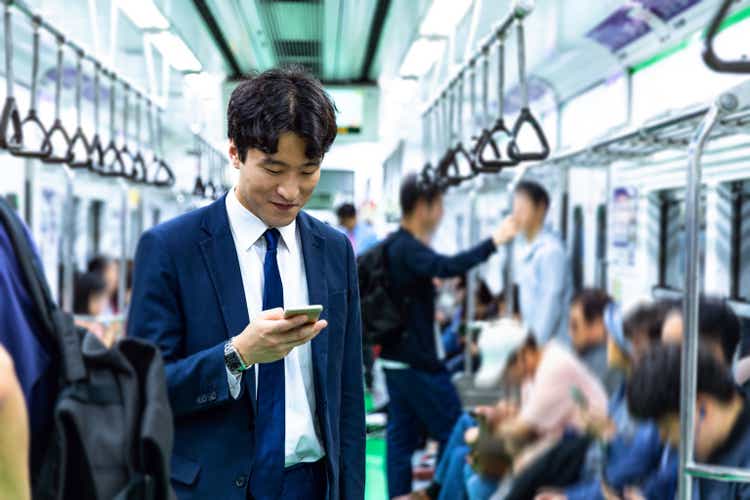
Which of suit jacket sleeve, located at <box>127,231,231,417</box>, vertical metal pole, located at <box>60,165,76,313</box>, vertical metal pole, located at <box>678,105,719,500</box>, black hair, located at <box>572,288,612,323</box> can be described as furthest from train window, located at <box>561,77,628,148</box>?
suit jacket sleeve, located at <box>127,231,231,417</box>

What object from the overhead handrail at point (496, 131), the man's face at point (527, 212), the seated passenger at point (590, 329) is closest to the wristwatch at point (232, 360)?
the overhead handrail at point (496, 131)

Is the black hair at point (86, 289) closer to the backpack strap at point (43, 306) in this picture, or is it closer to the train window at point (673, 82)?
the train window at point (673, 82)

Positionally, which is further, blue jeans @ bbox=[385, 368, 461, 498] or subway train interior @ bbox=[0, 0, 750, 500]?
blue jeans @ bbox=[385, 368, 461, 498]

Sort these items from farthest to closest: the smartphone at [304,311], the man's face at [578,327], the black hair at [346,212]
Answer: the black hair at [346,212] < the man's face at [578,327] < the smartphone at [304,311]

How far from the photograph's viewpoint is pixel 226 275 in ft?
5.95

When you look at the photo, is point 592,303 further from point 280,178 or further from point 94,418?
point 94,418

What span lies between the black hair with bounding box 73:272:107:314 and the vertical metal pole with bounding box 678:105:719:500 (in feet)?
16.8

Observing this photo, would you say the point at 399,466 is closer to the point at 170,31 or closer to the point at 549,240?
the point at 549,240

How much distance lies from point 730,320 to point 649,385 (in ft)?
1.29

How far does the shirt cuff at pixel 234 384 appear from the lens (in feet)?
5.54

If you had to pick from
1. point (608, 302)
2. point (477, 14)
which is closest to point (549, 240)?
point (608, 302)

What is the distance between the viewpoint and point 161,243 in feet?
5.84

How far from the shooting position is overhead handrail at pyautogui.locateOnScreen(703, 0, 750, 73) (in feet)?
→ 4.47

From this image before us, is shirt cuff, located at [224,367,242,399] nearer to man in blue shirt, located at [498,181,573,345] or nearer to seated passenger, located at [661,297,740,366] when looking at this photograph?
seated passenger, located at [661,297,740,366]
